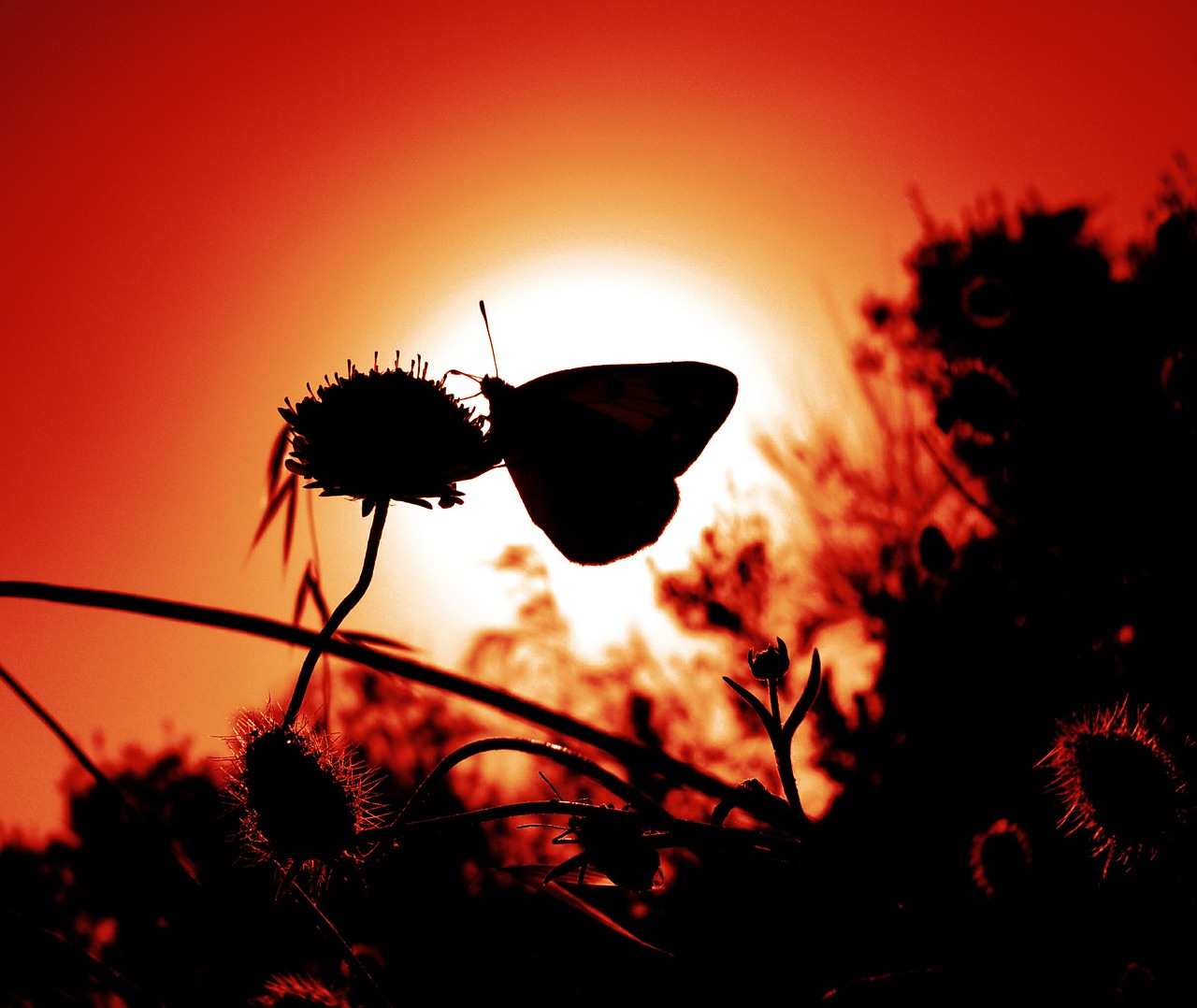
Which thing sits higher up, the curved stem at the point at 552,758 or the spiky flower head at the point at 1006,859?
the curved stem at the point at 552,758

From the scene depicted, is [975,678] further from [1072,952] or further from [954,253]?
[954,253]

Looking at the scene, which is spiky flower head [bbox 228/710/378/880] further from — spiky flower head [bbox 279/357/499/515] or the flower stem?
spiky flower head [bbox 279/357/499/515]

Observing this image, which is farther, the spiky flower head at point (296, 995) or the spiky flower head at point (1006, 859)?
the spiky flower head at point (1006, 859)

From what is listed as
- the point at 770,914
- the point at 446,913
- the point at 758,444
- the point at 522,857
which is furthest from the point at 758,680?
the point at 522,857

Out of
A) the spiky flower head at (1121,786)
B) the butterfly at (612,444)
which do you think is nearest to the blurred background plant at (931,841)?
the spiky flower head at (1121,786)

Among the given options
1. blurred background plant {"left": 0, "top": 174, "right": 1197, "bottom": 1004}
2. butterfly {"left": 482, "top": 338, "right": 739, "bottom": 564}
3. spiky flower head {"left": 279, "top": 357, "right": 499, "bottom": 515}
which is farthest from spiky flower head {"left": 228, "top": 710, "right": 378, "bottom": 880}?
butterfly {"left": 482, "top": 338, "right": 739, "bottom": 564}

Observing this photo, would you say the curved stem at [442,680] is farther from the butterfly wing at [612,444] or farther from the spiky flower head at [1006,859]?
Answer: the butterfly wing at [612,444]

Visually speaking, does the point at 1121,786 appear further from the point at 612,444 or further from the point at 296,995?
the point at 612,444
